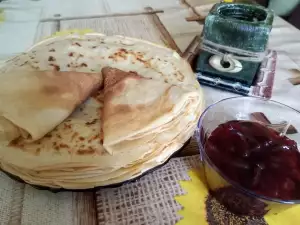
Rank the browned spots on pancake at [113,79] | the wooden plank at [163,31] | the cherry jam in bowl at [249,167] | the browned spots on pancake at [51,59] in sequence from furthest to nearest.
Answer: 1. the wooden plank at [163,31]
2. the browned spots on pancake at [51,59]
3. the browned spots on pancake at [113,79]
4. the cherry jam in bowl at [249,167]

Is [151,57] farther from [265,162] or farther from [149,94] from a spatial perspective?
[265,162]

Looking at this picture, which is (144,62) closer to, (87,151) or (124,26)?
(87,151)

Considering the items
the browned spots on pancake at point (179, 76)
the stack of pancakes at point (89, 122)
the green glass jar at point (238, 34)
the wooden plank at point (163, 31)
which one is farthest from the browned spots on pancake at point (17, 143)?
the wooden plank at point (163, 31)

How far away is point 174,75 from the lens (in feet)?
2.25

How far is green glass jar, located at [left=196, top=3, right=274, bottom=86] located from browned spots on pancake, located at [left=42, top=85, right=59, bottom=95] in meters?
0.43

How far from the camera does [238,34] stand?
86 cm

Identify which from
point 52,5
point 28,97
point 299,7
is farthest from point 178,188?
point 299,7

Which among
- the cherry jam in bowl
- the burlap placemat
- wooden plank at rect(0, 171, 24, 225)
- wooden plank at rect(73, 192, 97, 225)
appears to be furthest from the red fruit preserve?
wooden plank at rect(0, 171, 24, 225)

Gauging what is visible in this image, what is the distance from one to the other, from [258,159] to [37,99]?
395 mm

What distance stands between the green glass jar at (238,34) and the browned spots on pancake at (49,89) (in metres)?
0.43

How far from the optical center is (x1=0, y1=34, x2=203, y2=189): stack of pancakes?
0.48 m

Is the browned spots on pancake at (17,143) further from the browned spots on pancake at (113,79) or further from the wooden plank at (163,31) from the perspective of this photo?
the wooden plank at (163,31)

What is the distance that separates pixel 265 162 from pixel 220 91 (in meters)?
0.37

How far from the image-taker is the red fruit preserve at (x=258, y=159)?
1.58 ft
